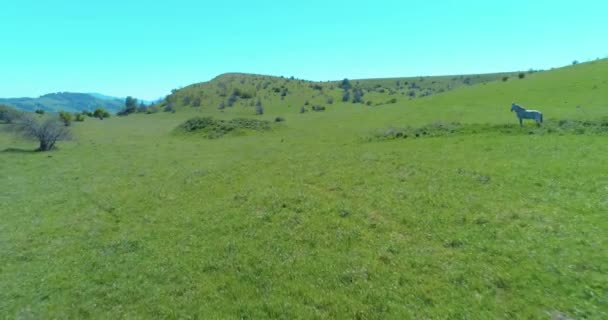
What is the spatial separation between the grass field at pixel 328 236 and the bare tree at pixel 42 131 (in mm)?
14878

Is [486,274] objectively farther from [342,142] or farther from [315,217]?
[342,142]

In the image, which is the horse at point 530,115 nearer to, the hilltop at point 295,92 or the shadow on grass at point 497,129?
the shadow on grass at point 497,129

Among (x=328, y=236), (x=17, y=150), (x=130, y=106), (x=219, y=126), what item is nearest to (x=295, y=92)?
(x=219, y=126)

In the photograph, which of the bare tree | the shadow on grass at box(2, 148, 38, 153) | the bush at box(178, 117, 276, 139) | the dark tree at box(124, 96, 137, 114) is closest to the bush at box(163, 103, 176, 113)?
the dark tree at box(124, 96, 137, 114)

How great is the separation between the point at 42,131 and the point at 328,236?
143 ft

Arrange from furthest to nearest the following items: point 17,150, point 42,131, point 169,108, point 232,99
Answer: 1. point 169,108
2. point 232,99
3. point 42,131
4. point 17,150

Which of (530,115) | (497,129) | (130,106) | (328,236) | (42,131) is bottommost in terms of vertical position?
(328,236)

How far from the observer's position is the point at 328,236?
11.2 metres

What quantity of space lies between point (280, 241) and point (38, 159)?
34.1 meters

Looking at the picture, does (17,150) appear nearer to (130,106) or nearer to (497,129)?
(497,129)

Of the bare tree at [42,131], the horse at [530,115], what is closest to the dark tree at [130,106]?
the bare tree at [42,131]

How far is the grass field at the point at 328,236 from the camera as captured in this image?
25.6 ft

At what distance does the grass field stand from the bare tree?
14.9 meters

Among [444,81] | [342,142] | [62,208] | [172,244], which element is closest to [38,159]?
[62,208]
